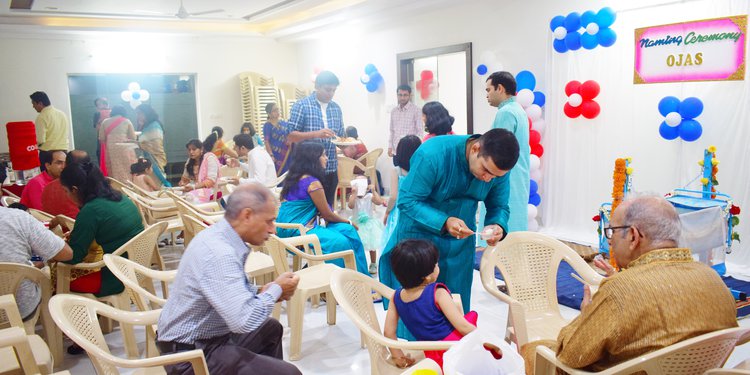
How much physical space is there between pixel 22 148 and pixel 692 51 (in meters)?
8.08

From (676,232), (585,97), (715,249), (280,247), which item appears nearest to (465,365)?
(676,232)

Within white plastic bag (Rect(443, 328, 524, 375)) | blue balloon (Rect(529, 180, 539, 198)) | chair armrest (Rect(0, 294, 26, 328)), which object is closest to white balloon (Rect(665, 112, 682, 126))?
blue balloon (Rect(529, 180, 539, 198))

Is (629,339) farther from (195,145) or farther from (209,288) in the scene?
(195,145)

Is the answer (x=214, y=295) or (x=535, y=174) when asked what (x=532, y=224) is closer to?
(x=535, y=174)

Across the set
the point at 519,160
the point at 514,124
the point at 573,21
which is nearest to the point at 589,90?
the point at 573,21

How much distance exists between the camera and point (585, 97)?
603cm

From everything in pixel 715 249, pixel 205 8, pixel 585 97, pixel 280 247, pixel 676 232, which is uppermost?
pixel 205 8

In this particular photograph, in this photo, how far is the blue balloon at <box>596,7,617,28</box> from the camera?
561 cm

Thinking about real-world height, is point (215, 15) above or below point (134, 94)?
above

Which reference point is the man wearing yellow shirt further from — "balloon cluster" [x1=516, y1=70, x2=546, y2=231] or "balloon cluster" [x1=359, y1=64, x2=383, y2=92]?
"balloon cluster" [x1=516, y1=70, x2=546, y2=231]

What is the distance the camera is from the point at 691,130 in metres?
5.07

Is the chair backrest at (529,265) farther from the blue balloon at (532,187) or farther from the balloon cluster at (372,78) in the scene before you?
the balloon cluster at (372,78)

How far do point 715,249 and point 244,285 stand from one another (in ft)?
12.6

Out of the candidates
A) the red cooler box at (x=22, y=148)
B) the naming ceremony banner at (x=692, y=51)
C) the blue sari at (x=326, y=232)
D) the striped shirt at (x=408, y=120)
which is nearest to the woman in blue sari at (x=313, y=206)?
the blue sari at (x=326, y=232)
